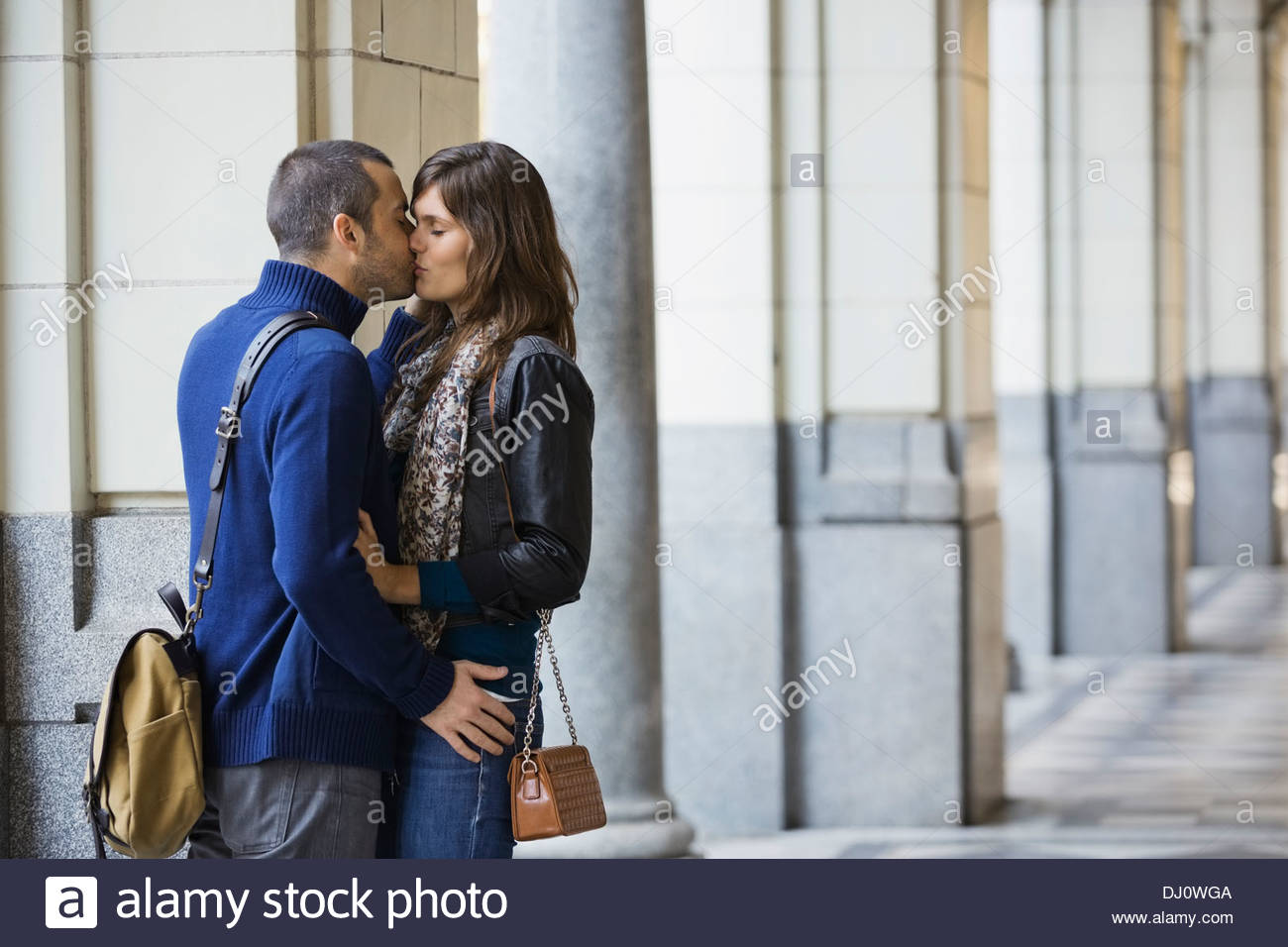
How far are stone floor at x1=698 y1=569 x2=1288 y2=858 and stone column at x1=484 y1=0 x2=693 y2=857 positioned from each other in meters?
0.85

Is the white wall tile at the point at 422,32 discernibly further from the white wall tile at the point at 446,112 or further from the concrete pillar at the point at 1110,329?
the concrete pillar at the point at 1110,329

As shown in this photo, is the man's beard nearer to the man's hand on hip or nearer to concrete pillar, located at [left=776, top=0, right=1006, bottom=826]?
the man's hand on hip

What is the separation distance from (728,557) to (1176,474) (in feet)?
19.5

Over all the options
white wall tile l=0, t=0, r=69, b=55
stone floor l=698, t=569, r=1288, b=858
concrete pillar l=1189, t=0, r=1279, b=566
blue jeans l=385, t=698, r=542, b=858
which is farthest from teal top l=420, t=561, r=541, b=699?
concrete pillar l=1189, t=0, r=1279, b=566

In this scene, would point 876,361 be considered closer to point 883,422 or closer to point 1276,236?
point 883,422

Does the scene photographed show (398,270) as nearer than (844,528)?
Yes

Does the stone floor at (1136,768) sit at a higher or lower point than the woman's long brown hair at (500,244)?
lower

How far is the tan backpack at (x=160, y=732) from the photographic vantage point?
8.99ft

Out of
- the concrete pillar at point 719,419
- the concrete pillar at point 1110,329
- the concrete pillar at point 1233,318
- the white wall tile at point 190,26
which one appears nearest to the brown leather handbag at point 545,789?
the white wall tile at point 190,26

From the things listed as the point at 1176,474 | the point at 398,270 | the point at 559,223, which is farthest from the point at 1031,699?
the point at 398,270

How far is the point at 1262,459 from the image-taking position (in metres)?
17.8

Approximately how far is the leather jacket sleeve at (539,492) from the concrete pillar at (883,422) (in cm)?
452
